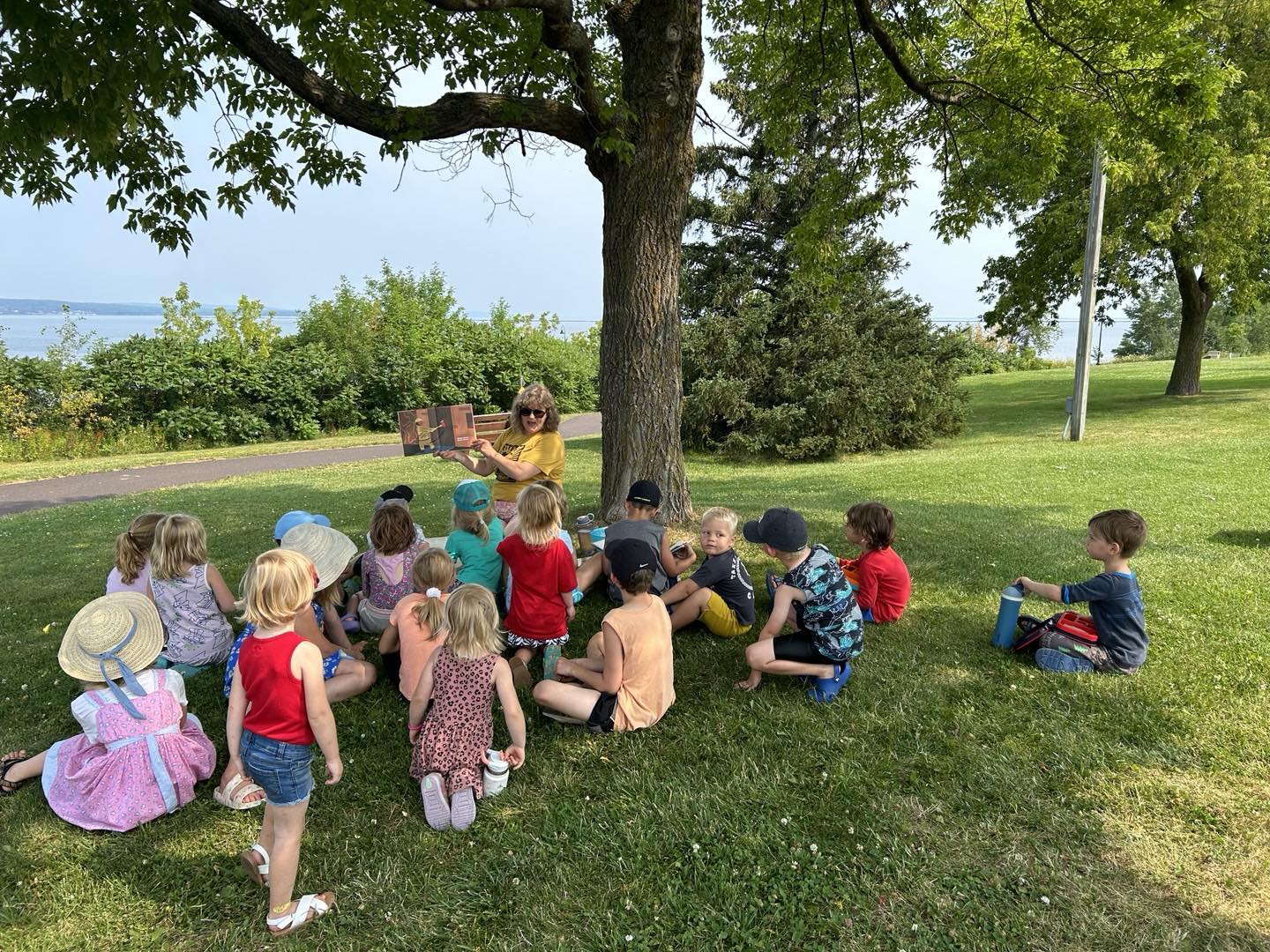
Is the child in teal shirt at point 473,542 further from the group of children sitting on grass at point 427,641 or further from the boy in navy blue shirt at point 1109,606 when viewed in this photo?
the boy in navy blue shirt at point 1109,606

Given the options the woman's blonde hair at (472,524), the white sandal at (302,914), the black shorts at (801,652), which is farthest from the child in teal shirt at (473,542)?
the white sandal at (302,914)

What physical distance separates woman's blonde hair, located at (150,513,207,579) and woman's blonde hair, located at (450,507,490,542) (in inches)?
61.8

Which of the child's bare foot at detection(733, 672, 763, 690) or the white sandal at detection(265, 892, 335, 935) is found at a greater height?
the child's bare foot at detection(733, 672, 763, 690)

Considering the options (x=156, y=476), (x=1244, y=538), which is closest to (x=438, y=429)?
(x=1244, y=538)

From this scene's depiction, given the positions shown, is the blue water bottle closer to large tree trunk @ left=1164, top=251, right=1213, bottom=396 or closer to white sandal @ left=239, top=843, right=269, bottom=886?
white sandal @ left=239, top=843, right=269, bottom=886

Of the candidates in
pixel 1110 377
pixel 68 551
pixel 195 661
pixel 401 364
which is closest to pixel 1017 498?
pixel 195 661

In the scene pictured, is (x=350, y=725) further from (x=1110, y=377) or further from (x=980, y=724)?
(x=1110, y=377)

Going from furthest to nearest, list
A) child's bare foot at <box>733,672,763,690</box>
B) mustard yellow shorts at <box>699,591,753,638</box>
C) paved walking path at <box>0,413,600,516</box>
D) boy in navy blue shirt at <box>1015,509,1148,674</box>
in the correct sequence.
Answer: paved walking path at <box>0,413,600,516</box>
mustard yellow shorts at <box>699,591,753,638</box>
child's bare foot at <box>733,672,763,690</box>
boy in navy blue shirt at <box>1015,509,1148,674</box>

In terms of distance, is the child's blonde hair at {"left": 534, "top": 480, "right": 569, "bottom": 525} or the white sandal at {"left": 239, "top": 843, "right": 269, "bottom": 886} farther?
the child's blonde hair at {"left": 534, "top": 480, "right": 569, "bottom": 525}

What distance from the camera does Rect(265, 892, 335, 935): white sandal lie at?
2641 millimetres

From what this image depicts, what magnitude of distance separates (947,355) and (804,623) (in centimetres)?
1608

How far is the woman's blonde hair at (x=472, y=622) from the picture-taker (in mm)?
3246

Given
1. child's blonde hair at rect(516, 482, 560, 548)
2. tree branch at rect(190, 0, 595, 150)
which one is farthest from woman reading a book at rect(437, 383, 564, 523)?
tree branch at rect(190, 0, 595, 150)

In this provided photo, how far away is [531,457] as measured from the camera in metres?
5.64
